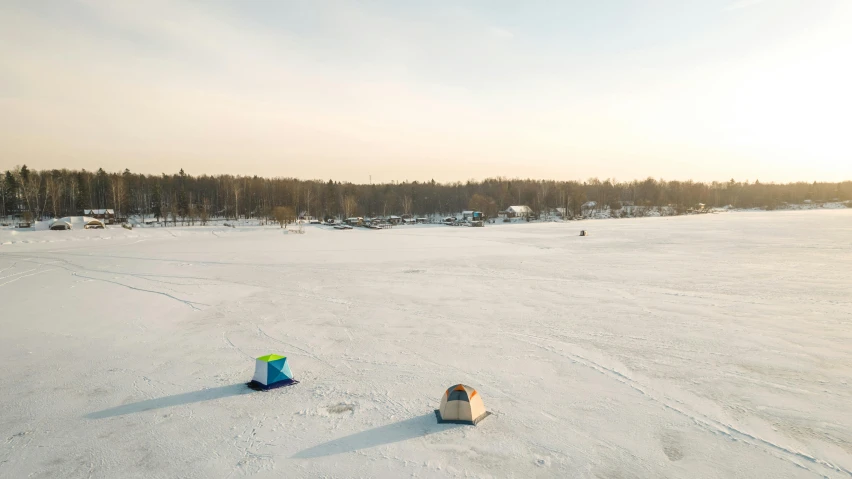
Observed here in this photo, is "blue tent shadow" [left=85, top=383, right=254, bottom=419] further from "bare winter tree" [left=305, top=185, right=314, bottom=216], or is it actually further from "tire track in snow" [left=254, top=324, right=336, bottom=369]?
"bare winter tree" [left=305, top=185, right=314, bottom=216]

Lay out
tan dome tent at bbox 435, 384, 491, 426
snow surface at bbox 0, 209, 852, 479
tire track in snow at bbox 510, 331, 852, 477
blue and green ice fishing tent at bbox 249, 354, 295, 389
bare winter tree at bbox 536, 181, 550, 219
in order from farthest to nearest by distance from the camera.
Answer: bare winter tree at bbox 536, 181, 550, 219 < blue and green ice fishing tent at bbox 249, 354, 295, 389 < tan dome tent at bbox 435, 384, 491, 426 < snow surface at bbox 0, 209, 852, 479 < tire track in snow at bbox 510, 331, 852, 477

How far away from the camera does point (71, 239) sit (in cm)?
3675

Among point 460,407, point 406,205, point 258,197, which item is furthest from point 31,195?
point 460,407

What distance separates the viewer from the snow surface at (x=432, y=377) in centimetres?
464

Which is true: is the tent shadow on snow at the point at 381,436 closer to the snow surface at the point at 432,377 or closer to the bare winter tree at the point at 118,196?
the snow surface at the point at 432,377

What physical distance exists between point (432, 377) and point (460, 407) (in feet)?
4.80

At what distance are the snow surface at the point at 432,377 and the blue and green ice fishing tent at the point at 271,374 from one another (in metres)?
0.19

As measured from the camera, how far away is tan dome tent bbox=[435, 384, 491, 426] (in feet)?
17.4

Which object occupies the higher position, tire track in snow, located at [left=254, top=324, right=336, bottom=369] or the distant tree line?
the distant tree line

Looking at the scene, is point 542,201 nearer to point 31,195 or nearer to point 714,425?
point 31,195

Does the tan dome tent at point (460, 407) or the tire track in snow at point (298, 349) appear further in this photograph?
the tire track in snow at point (298, 349)

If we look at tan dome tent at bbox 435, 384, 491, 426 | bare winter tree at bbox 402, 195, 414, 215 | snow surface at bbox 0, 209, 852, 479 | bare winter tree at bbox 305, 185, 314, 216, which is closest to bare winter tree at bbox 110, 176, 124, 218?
bare winter tree at bbox 305, 185, 314, 216

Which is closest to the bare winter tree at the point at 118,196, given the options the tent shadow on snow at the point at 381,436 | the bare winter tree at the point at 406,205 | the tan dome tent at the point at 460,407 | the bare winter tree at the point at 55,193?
the bare winter tree at the point at 55,193

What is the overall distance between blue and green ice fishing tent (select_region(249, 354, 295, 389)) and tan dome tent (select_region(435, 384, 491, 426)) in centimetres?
253
